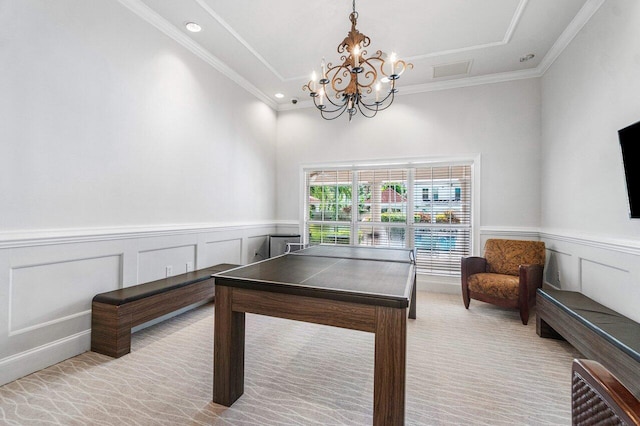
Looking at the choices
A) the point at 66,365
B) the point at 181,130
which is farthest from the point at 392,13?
the point at 66,365

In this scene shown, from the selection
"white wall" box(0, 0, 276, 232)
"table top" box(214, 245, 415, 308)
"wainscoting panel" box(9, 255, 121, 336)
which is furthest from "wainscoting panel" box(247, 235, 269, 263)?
"table top" box(214, 245, 415, 308)

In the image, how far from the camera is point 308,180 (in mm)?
5301

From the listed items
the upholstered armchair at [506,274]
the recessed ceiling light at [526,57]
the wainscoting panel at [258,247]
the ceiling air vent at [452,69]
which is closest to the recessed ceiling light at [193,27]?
the wainscoting panel at [258,247]

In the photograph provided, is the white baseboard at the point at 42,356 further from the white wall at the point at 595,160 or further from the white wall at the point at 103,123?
the white wall at the point at 595,160

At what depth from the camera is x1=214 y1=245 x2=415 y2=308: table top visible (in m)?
1.45

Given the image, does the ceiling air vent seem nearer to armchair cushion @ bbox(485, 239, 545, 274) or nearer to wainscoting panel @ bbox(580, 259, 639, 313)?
armchair cushion @ bbox(485, 239, 545, 274)

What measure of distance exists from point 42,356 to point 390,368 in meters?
2.56

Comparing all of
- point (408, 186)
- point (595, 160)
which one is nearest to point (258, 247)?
point (408, 186)

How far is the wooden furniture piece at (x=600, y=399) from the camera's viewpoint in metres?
0.61

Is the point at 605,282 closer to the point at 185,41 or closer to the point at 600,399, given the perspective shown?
the point at 600,399

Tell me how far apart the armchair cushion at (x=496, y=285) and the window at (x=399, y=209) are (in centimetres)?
88

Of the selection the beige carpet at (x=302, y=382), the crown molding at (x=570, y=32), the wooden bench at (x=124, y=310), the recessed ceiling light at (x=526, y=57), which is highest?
the recessed ceiling light at (x=526, y=57)

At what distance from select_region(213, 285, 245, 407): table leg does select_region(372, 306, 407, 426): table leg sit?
88 centimetres

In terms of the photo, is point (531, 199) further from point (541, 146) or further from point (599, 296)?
point (599, 296)
